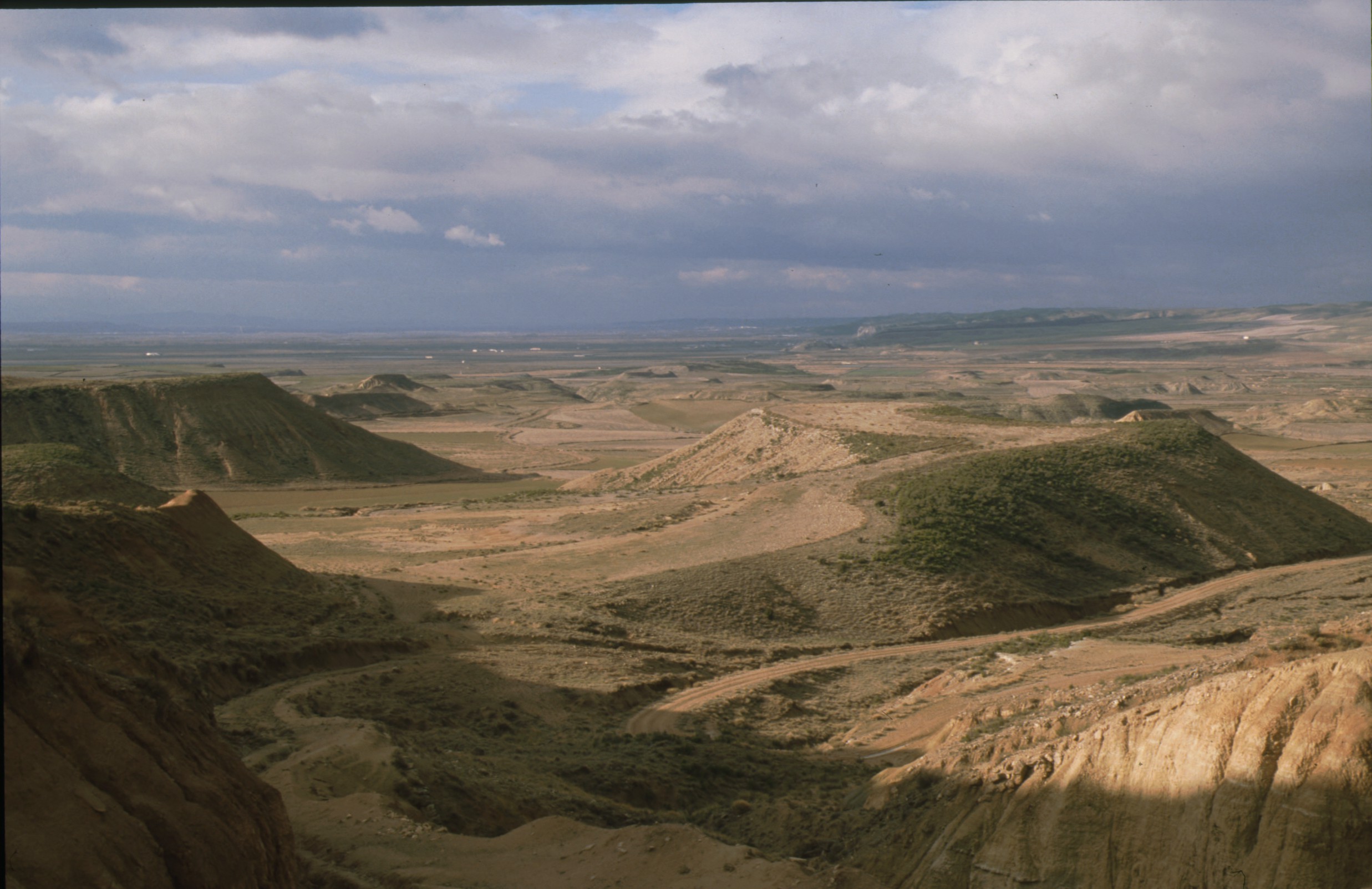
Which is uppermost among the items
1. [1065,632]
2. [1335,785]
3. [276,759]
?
[1335,785]

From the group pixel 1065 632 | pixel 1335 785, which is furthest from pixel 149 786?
pixel 1065 632

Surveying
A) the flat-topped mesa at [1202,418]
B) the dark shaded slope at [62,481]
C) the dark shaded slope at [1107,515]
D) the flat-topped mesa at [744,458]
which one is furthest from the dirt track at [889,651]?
the flat-topped mesa at [1202,418]

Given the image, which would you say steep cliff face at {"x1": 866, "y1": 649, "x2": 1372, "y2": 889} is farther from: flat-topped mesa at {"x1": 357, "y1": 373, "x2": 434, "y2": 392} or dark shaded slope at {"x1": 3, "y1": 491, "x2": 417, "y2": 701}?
flat-topped mesa at {"x1": 357, "y1": 373, "x2": 434, "y2": 392}

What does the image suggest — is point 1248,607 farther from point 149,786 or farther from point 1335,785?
point 149,786

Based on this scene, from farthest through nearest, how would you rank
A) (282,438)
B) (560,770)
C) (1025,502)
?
(282,438) → (1025,502) → (560,770)

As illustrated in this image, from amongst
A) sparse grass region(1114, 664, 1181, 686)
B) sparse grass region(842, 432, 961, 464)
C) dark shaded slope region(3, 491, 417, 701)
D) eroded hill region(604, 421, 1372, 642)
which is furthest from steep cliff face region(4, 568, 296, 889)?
sparse grass region(842, 432, 961, 464)

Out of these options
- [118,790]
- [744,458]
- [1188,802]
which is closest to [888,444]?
[744,458]
